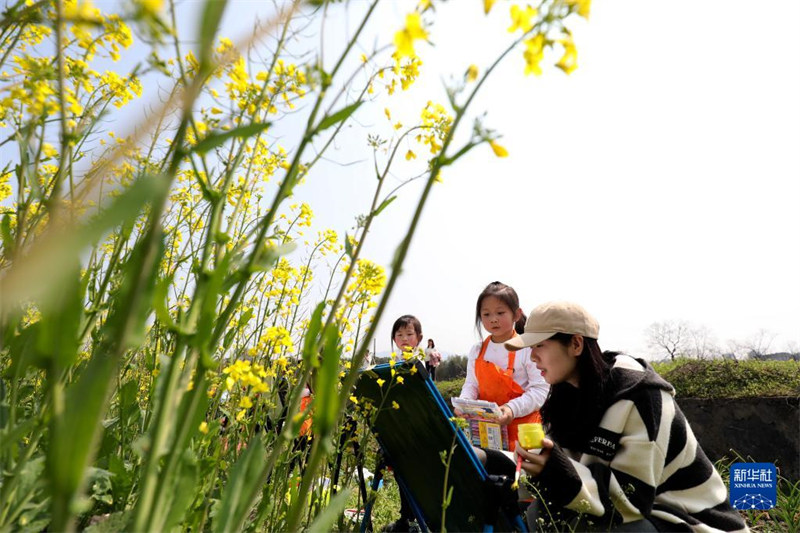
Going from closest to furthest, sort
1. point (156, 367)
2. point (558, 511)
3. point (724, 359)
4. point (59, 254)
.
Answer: point (59, 254), point (156, 367), point (558, 511), point (724, 359)

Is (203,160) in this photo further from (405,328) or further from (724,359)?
(724,359)

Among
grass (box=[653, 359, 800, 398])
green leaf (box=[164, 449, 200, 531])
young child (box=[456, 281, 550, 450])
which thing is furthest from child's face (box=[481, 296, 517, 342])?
green leaf (box=[164, 449, 200, 531])

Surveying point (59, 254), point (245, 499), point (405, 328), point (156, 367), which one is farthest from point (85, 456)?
point (405, 328)

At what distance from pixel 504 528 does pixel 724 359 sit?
3.74 m

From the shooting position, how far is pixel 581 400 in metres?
1.94

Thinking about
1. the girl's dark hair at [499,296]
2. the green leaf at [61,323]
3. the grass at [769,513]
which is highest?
the girl's dark hair at [499,296]

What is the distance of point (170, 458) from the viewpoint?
512 mm

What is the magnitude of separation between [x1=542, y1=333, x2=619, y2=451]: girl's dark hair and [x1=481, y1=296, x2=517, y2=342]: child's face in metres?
1.09

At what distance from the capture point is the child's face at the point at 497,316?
10.7 feet

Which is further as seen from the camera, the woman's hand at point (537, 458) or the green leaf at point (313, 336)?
the woman's hand at point (537, 458)

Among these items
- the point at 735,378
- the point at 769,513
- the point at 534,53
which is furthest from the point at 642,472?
the point at 735,378

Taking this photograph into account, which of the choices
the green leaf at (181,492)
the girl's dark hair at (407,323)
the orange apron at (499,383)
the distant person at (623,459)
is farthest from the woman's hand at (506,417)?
the green leaf at (181,492)

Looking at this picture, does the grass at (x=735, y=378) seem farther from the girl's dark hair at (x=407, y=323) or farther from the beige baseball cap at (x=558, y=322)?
the beige baseball cap at (x=558, y=322)

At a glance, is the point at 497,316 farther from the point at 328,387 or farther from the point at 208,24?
the point at 208,24
